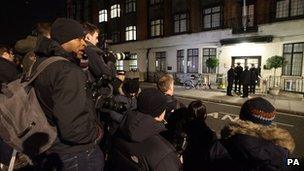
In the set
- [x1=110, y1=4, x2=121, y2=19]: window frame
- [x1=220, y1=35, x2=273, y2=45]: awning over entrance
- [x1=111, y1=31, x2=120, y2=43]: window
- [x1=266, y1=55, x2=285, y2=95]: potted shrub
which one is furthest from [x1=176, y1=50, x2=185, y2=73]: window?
[x1=110, y1=4, x2=121, y2=19]: window frame

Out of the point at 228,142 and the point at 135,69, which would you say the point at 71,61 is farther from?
the point at 135,69

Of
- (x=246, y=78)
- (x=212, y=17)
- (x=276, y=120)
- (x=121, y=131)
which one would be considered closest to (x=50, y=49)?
(x=121, y=131)

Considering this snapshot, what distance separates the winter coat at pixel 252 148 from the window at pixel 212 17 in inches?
901

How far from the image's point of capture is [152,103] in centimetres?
258

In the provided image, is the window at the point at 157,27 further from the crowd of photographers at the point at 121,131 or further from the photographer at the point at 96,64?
the crowd of photographers at the point at 121,131

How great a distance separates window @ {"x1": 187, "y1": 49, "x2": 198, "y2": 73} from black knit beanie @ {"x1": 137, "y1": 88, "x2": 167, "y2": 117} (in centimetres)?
2390

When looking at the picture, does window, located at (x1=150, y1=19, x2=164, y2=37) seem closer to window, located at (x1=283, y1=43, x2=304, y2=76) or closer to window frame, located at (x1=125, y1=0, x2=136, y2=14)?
window frame, located at (x1=125, y1=0, x2=136, y2=14)

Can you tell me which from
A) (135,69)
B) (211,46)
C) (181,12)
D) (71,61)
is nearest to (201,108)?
(71,61)

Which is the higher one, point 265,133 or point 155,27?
point 155,27

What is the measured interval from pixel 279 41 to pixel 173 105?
59.8 feet

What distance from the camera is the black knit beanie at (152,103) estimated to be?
8.45ft

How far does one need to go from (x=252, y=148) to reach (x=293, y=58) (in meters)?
19.4

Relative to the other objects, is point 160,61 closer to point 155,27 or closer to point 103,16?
point 155,27

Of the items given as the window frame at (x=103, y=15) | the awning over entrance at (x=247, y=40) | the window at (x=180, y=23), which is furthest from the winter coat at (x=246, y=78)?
the window frame at (x=103, y=15)
